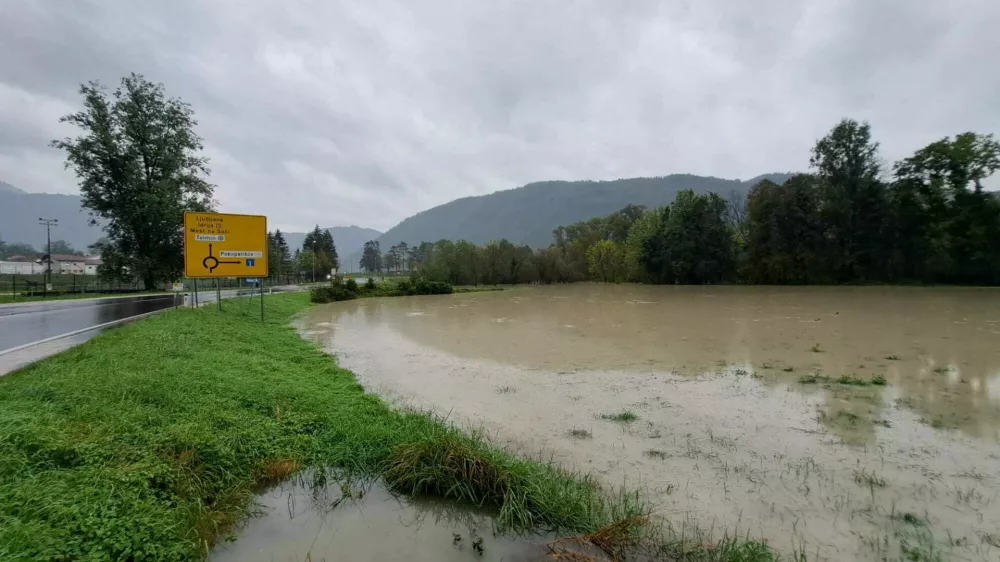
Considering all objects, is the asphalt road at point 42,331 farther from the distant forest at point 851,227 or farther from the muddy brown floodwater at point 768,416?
the distant forest at point 851,227

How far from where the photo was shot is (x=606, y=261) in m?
59.3

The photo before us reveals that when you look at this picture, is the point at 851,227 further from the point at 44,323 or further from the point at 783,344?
the point at 44,323

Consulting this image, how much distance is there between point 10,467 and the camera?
301 centimetres

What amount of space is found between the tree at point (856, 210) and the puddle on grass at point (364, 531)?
147ft

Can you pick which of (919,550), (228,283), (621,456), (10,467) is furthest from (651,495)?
(228,283)

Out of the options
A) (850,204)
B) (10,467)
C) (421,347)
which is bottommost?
(421,347)

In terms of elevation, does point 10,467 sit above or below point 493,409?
above

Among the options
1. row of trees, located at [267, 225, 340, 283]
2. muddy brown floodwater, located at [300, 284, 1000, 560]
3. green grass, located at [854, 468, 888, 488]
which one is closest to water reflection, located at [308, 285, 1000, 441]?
muddy brown floodwater, located at [300, 284, 1000, 560]

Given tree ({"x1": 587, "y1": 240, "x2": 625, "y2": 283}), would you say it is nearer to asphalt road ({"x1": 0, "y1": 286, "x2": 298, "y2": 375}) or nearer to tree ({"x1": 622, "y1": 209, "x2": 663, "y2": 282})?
tree ({"x1": 622, "y1": 209, "x2": 663, "y2": 282})

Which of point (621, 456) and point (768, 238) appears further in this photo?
point (768, 238)

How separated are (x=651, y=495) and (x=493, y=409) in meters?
3.06

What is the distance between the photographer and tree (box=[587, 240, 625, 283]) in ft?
190

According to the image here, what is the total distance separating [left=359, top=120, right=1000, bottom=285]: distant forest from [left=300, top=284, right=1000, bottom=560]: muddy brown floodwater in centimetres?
2759

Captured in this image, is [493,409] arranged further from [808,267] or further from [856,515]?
[808,267]
